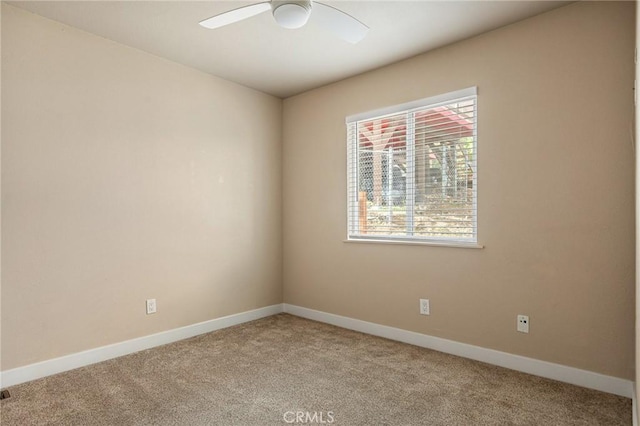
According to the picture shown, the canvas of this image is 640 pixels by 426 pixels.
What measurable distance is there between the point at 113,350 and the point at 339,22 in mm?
2802

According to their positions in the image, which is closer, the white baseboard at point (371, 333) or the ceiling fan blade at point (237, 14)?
the ceiling fan blade at point (237, 14)

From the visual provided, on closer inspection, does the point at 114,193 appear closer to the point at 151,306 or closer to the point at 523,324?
A: the point at 151,306

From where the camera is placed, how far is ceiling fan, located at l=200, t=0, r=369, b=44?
1.97 meters

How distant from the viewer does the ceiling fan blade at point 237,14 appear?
77.9 inches

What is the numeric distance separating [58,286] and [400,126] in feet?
9.55

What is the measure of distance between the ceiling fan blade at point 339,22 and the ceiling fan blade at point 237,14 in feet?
0.91

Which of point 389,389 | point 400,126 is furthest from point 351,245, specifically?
point 389,389

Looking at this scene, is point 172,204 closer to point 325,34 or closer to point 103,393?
point 103,393

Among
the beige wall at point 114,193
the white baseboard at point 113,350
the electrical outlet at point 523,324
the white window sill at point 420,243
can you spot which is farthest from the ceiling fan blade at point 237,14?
the electrical outlet at point 523,324

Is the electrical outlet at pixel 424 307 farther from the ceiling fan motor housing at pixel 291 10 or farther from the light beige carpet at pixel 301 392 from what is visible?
the ceiling fan motor housing at pixel 291 10

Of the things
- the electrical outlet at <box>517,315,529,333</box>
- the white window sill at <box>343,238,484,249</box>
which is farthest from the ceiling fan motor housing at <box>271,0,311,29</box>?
the electrical outlet at <box>517,315,529,333</box>

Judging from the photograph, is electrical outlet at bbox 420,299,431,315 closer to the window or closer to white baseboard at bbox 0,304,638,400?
white baseboard at bbox 0,304,638,400

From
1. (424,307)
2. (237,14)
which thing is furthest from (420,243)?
(237,14)

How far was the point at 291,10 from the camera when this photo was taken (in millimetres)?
1970
